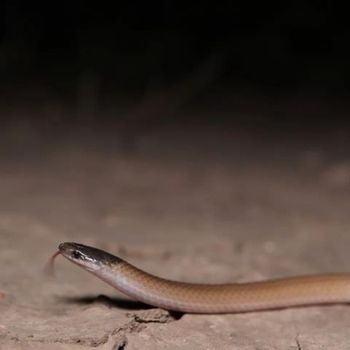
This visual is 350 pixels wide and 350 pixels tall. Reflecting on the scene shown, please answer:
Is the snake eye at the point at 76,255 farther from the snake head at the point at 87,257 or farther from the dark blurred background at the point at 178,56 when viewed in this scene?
the dark blurred background at the point at 178,56

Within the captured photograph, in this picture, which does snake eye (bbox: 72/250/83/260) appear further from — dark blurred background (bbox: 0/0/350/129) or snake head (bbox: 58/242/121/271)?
dark blurred background (bbox: 0/0/350/129)

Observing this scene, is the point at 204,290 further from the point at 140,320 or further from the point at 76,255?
the point at 76,255

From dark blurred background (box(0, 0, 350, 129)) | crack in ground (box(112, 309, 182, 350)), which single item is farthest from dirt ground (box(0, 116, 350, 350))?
dark blurred background (box(0, 0, 350, 129))

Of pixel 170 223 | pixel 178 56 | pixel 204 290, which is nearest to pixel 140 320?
pixel 204 290

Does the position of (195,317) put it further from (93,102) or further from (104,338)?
(93,102)

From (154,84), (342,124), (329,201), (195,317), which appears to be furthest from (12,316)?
(154,84)

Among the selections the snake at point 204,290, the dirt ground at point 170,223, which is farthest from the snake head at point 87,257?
the dirt ground at point 170,223

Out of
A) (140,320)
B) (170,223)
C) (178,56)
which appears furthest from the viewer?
(178,56)
